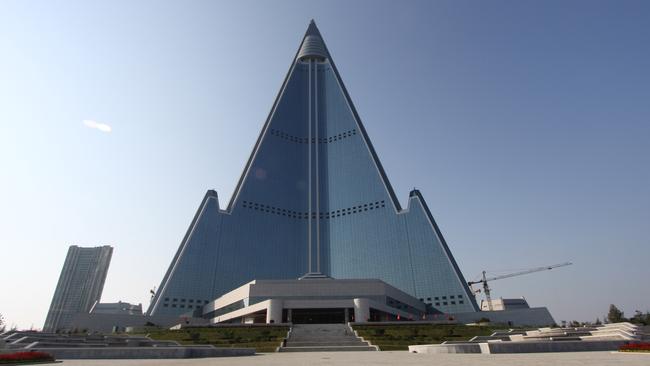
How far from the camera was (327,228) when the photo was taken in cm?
7969

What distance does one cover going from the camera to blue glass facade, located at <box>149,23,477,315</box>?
207 feet

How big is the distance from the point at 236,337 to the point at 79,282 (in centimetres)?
13588

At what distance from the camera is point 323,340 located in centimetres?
2678

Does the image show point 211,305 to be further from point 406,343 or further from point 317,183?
point 406,343

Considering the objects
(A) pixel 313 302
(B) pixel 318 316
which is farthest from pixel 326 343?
(B) pixel 318 316

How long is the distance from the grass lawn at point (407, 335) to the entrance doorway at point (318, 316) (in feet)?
49.3

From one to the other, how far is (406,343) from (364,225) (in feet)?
164

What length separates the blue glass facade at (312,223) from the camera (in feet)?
207

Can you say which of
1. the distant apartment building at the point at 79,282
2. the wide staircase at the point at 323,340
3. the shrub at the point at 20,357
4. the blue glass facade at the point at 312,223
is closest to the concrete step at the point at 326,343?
the wide staircase at the point at 323,340

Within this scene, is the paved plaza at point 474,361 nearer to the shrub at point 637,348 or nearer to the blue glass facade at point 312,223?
the shrub at point 637,348

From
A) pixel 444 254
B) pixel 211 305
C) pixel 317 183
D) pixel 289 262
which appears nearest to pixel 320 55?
pixel 317 183

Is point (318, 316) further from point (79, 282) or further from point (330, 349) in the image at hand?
point (79, 282)

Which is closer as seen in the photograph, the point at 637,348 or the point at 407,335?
the point at 637,348

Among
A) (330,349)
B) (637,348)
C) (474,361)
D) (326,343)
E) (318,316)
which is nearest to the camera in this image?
(474,361)
